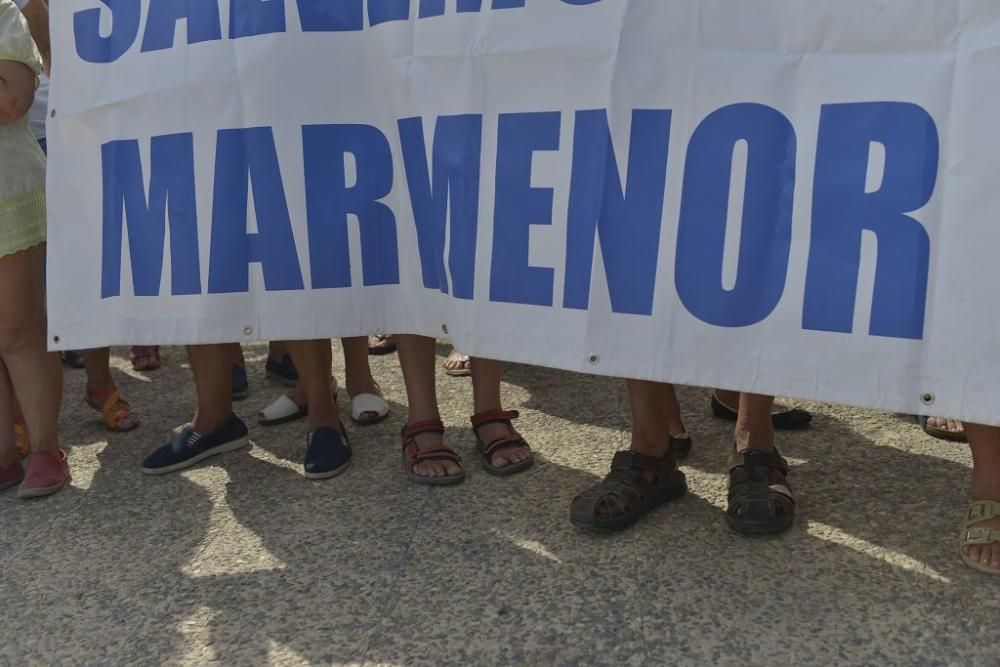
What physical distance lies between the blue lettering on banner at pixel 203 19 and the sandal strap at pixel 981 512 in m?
2.02

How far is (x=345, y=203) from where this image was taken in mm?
2971

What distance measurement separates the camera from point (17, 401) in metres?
3.70

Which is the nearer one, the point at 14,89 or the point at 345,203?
the point at 345,203

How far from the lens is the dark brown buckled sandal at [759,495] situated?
2.64 m

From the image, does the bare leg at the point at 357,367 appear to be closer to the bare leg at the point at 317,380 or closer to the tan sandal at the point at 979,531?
the bare leg at the point at 317,380

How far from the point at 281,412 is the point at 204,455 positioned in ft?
1.42

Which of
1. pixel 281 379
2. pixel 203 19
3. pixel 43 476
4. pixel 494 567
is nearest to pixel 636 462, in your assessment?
pixel 494 567

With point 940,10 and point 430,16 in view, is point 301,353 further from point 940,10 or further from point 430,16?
point 940,10

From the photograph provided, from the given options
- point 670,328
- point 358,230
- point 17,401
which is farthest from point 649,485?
point 17,401

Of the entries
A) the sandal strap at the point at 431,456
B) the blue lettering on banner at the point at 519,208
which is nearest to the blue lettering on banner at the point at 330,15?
the blue lettering on banner at the point at 519,208

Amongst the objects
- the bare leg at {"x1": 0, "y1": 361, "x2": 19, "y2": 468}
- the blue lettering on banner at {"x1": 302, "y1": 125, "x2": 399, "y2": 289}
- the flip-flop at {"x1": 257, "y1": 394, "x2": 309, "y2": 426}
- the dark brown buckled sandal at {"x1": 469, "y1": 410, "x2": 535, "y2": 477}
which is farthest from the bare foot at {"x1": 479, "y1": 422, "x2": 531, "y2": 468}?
the bare leg at {"x1": 0, "y1": 361, "x2": 19, "y2": 468}

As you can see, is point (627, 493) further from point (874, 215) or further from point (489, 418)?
point (874, 215)

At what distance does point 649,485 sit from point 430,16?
58.7 inches

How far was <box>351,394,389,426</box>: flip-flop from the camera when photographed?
3762 millimetres
